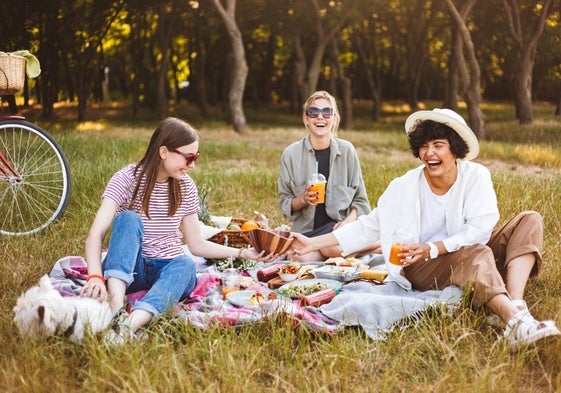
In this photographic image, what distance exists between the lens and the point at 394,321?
393cm

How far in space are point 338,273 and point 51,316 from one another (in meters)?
2.24

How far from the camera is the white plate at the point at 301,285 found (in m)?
4.51

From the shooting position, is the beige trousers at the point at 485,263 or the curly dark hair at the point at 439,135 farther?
the curly dark hair at the point at 439,135

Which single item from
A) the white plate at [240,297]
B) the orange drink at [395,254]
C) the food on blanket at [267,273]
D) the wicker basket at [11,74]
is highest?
the wicker basket at [11,74]

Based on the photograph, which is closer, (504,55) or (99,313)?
(99,313)

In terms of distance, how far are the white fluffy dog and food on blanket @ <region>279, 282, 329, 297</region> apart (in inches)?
56.5

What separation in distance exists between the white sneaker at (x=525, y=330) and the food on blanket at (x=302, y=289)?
1306mm

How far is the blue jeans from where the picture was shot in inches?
152

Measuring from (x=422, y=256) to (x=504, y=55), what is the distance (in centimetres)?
2393

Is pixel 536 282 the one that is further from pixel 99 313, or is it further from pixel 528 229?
pixel 99 313

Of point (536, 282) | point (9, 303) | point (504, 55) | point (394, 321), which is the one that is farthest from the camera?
point (504, 55)

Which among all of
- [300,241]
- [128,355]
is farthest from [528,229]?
[128,355]

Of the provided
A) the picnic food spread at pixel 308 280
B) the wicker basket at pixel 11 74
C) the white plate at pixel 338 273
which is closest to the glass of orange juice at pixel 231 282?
the picnic food spread at pixel 308 280

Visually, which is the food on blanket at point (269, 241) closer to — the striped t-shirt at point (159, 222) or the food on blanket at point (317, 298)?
the food on blanket at point (317, 298)
